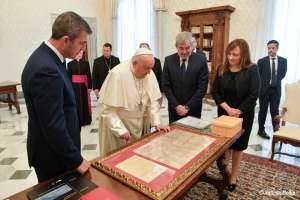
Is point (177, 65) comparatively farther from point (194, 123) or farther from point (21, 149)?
point (21, 149)

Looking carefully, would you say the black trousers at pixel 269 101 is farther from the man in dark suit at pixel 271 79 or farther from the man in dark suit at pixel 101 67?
the man in dark suit at pixel 101 67

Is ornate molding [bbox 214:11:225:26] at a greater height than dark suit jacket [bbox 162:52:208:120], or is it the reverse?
ornate molding [bbox 214:11:225:26]

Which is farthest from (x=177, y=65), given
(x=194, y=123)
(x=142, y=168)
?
(x=142, y=168)

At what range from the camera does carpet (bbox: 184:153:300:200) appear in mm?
2416

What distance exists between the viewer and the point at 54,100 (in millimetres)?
1141

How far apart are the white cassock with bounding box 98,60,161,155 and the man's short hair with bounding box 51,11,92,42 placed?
0.78m

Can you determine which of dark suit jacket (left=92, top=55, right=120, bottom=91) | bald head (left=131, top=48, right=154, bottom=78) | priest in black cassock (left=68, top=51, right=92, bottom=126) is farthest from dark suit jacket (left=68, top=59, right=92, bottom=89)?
bald head (left=131, top=48, right=154, bottom=78)

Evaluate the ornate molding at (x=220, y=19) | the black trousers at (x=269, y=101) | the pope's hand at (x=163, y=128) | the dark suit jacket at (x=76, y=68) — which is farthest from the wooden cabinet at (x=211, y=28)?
the pope's hand at (x=163, y=128)

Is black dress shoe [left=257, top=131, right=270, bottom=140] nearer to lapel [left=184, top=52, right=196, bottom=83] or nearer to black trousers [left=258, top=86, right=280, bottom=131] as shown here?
black trousers [left=258, top=86, right=280, bottom=131]

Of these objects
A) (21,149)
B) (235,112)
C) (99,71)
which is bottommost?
(21,149)

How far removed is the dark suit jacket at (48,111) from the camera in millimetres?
1121

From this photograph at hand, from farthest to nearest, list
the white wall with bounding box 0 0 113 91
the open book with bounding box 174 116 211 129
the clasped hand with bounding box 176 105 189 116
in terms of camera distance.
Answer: the white wall with bounding box 0 0 113 91
the clasped hand with bounding box 176 105 189 116
the open book with bounding box 174 116 211 129

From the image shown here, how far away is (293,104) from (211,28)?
3.72m

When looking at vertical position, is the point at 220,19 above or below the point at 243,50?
above
